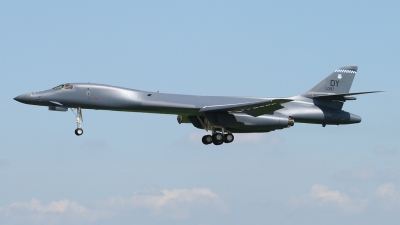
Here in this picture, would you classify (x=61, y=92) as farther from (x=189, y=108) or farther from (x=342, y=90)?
(x=342, y=90)

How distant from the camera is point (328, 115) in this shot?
57.7 meters

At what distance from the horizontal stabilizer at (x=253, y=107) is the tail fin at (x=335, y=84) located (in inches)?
158

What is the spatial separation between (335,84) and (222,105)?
26.5 ft

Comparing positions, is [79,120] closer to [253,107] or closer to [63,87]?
[63,87]

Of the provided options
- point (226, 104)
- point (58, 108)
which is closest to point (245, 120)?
point (226, 104)

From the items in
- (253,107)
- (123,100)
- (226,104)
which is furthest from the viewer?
(226,104)

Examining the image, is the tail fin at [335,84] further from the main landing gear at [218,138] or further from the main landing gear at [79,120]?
the main landing gear at [79,120]

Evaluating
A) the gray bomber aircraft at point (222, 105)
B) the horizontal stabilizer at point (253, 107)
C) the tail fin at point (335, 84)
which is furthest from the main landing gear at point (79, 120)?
the tail fin at point (335, 84)

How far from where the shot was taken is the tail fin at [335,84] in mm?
58594

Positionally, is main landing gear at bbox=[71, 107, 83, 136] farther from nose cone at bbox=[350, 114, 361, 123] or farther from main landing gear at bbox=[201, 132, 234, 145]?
nose cone at bbox=[350, 114, 361, 123]

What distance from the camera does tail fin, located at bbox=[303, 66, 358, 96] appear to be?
5859 cm

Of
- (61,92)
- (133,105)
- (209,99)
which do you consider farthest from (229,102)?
(61,92)

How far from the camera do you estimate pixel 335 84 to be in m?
58.8

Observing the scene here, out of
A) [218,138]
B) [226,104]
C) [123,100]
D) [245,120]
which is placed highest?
[123,100]
